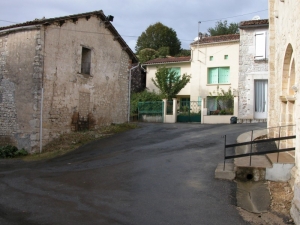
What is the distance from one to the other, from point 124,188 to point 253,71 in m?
17.3

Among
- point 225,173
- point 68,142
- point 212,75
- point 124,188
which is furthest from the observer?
point 212,75

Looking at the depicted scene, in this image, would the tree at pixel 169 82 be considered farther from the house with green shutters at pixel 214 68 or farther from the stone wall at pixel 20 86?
the stone wall at pixel 20 86

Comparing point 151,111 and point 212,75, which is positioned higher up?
point 212,75

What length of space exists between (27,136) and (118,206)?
363 inches

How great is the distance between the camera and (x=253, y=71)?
71.7 ft

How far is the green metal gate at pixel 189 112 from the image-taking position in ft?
73.7

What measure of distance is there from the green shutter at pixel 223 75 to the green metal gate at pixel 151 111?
20.2ft

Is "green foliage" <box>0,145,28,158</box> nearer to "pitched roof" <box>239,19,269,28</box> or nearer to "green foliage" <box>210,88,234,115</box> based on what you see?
"green foliage" <box>210,88,234,115</box>

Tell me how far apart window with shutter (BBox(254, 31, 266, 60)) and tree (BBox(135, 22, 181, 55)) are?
2224 centimetres

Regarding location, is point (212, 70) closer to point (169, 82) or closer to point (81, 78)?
point (169, 82)

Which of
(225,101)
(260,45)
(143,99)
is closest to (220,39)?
(260,45)

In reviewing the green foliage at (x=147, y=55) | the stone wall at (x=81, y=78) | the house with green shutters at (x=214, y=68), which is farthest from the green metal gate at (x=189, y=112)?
the green foliage at (x=147, y=55)

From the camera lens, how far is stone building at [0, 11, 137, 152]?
13.8 m

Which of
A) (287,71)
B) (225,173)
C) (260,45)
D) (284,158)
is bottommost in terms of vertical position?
(225,173)
